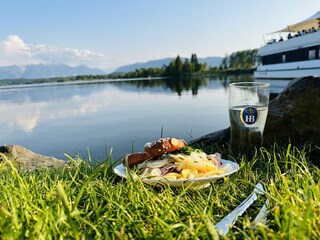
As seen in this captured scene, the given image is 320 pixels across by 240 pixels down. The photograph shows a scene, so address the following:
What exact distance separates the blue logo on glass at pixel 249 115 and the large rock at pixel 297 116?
0.54 meters

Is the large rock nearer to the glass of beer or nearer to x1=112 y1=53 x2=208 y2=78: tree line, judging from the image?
the glass of beer

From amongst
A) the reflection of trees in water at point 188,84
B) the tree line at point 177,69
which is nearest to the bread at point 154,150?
the reflection of trees in water at point 188,84

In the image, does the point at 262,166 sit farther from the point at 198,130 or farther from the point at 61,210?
the point at 198,130

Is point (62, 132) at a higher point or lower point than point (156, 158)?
lower

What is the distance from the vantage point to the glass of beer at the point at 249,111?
2.69 meters

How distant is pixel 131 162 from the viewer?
228 cm

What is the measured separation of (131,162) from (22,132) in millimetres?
14596

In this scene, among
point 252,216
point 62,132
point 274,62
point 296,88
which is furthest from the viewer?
point 274,62

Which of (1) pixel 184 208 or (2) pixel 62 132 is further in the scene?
(2) pixel 62 132

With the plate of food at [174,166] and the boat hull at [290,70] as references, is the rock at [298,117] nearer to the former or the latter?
the plate of food at [174,166]

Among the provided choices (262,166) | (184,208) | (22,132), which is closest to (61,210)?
(184,208)

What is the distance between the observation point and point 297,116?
10.4ft

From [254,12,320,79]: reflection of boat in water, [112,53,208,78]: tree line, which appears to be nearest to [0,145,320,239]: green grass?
[254,12,320,79]: reflection of boat in water

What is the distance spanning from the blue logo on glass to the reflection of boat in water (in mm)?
16603
